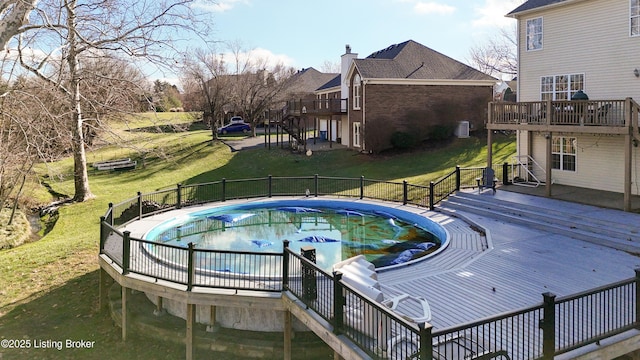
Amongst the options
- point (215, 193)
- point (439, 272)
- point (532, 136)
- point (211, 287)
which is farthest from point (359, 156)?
point (211, 287)

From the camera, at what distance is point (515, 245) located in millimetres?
12977

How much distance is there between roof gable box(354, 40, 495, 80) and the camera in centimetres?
3241

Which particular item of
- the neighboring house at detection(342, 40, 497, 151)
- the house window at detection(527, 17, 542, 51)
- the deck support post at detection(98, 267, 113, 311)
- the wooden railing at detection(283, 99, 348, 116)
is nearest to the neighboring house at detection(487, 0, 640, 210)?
the house window at detection(527, 17, 542, 51)

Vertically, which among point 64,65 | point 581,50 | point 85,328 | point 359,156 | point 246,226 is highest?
point 581,50

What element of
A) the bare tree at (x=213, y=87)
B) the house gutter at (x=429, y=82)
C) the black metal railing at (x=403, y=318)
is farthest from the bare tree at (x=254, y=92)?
the black metal railing at (x=403, y=318)

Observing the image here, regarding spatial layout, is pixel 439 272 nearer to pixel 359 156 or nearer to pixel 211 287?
pixel 211 287

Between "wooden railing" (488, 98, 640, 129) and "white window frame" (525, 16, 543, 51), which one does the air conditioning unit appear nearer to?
"white window frame" (525, 16, 543, 51)

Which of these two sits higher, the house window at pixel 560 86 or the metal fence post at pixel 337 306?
the house window at pixel 560 86

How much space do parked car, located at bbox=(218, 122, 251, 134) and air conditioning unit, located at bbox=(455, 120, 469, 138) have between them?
2752 cm

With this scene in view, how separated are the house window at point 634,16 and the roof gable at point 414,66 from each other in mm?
16725

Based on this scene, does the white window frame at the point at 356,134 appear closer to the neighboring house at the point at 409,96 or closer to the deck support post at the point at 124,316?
the neighboring house at the point at 409,96

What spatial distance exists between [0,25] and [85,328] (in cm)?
671

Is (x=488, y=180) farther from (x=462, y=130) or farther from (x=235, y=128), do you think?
(x=235, y=128)

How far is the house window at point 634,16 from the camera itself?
639 inches
